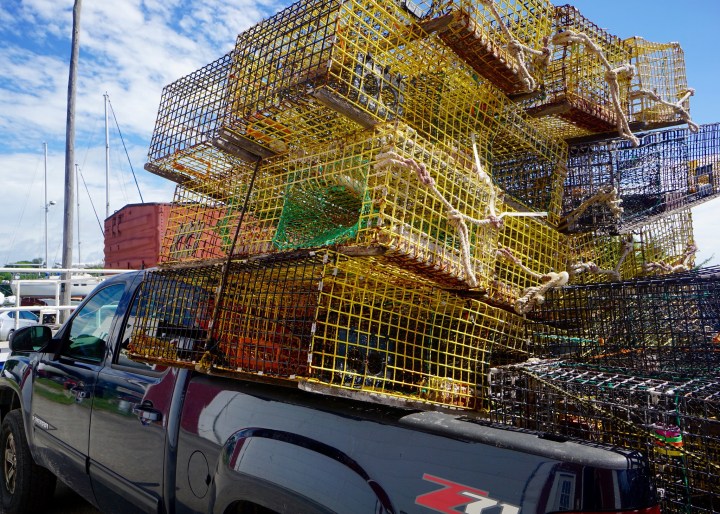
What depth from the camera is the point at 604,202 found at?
3867 mm

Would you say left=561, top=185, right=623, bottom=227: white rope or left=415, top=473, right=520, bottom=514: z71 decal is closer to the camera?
left=415, top=473, right=520, bottom=514: z71 decal

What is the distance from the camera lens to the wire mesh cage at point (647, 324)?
9.46 feet

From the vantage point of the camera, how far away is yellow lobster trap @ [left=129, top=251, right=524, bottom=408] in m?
2.31

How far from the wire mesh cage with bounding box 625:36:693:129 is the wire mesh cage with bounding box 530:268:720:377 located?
1.85 meters

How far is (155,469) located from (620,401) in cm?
209

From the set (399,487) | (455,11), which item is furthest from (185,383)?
(455,11)

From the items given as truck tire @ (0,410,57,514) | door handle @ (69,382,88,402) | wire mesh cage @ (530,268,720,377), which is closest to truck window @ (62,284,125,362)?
door handle @ (69,382,88,402)

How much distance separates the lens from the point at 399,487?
1680 millimetres

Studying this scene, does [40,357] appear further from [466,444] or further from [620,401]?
[620,401]

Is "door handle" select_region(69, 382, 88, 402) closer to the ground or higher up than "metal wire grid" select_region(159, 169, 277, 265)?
closer to the ground

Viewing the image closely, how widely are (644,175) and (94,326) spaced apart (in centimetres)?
450

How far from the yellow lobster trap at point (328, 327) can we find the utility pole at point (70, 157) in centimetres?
906

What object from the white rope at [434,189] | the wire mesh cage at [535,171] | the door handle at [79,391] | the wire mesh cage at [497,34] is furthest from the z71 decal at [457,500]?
the wire mesh cage at [535,171]

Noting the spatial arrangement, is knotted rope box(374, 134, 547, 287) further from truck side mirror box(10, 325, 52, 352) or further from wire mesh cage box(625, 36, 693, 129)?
truck side mirror box(10, 325, 52, 352)
